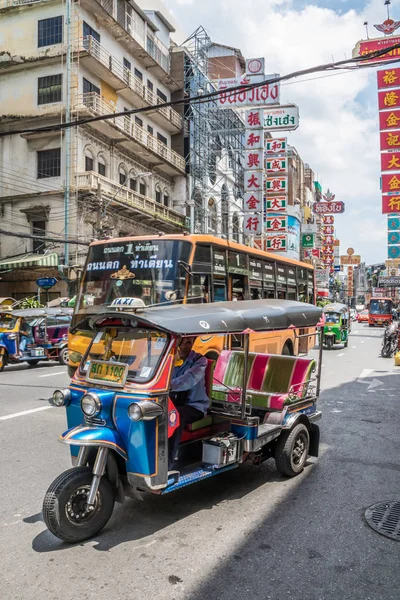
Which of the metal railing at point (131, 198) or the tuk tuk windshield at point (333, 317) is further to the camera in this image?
the metal railing at point (131, 198)

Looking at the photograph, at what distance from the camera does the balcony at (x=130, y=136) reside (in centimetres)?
2614

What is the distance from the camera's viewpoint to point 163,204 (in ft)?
114

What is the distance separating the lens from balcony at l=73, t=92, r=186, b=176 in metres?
26.1

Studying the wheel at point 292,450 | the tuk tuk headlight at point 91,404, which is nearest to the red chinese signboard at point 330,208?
the wheel at point 292,450

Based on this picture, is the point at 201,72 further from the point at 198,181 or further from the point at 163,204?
the point at 163,204

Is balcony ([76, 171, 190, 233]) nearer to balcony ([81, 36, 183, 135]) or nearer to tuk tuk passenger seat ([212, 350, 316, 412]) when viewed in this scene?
balcony ([81, 36, 183, 135])

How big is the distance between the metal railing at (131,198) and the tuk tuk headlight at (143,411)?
2204cm

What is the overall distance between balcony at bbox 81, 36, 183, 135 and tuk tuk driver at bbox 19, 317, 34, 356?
16.5m

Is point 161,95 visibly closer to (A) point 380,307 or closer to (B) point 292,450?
(A) point 380,307

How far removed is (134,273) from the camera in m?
9.89

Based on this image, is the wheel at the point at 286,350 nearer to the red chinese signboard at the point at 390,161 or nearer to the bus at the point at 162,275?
the bus at the point at 162,275

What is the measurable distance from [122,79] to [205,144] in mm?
10858

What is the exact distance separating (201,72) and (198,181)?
8.06 meters

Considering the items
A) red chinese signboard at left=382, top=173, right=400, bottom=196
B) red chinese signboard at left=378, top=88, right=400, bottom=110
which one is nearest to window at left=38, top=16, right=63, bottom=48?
red chinese signboard at left=378, top=88, right=400, bottom=110
